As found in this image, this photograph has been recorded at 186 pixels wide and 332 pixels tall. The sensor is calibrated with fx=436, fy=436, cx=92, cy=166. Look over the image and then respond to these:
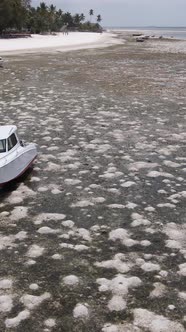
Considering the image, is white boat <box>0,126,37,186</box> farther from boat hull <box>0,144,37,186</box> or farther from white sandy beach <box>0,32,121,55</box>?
white sandy beach <box>0,32,121,55</box>

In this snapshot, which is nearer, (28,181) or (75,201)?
(75,201)

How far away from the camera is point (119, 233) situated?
8.20 m

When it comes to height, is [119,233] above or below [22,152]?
below

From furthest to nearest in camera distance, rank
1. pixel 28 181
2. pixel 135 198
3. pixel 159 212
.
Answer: pixel 28 181
pixel 135 198
pixel 159 212

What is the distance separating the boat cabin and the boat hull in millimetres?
295

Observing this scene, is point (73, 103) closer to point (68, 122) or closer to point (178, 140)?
point (68, 122)

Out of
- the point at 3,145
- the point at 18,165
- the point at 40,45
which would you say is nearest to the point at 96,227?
the point at 18,165

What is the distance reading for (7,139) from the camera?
1071 cm

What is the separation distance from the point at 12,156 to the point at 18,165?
30 cm

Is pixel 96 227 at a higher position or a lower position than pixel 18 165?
lower

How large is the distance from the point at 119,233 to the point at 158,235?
730 millimetres

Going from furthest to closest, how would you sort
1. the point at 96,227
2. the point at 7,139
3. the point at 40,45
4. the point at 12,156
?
1. the point at 40,45
2. the point at 7,139
3. the point at 12,156
4. the point at 96,227

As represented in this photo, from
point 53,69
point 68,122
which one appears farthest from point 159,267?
point 53,69

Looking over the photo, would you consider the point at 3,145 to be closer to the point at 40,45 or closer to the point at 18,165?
the point at 18,165
